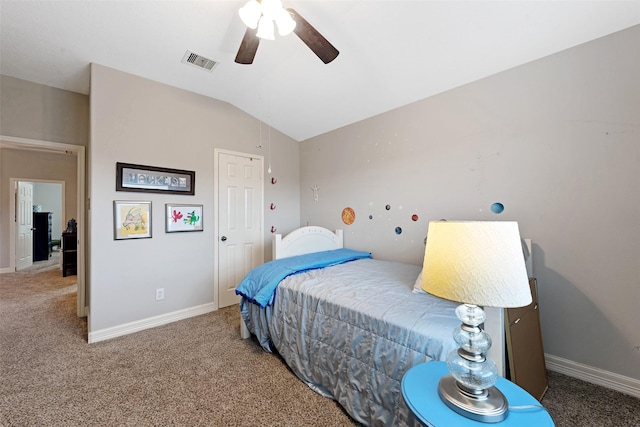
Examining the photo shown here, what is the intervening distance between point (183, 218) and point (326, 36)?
237 cm

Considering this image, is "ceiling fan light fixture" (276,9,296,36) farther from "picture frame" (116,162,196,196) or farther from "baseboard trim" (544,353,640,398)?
"baseboard trim" (544,353,640,398)

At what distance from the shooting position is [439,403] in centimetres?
93

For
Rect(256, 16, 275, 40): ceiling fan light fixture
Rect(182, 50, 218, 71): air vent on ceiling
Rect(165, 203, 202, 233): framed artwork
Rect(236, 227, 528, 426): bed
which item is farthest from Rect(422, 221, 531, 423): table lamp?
Rect(165, 203, 202, 233): framed artwork

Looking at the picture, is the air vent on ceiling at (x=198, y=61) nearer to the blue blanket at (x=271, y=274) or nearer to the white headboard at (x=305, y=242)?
the white headboard at (x=305, y=242)

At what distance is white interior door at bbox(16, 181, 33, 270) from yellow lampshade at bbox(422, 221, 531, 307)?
7.60 meters

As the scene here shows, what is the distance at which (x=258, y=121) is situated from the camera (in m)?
3.64

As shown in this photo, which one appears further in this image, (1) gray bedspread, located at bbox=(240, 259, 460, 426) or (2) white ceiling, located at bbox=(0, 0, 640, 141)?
(2) white ceiling, located at bbox=(0, 0, 640, 141)

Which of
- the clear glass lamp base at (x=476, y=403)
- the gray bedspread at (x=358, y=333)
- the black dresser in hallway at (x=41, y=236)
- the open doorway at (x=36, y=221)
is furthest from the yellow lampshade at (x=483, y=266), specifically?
the black dresser in hallway at (x=41, y=236)

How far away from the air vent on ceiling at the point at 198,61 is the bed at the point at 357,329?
7.00 ft

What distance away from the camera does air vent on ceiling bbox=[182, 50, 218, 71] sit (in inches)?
94.7

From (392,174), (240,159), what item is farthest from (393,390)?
(240,159)

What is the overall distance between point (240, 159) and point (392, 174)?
196 cm

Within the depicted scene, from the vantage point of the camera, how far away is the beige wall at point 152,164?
8.16 ft

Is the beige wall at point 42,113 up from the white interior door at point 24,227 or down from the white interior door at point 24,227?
up
